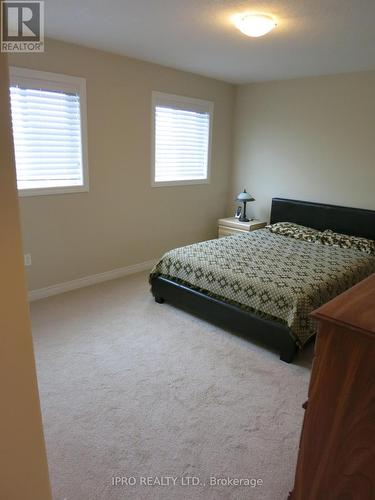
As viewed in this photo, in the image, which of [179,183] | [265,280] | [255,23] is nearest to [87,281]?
[179,183]

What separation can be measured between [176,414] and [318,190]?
3.50m

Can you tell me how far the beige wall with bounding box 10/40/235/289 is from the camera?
3463 millimetres

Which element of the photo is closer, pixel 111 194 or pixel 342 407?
pixel 342 407

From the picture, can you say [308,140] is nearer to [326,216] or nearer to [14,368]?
[326,216]

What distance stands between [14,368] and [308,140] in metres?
4.44

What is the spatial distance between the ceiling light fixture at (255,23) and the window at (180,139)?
181cm

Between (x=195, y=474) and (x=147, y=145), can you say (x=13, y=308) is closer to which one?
(x=195, y=474)

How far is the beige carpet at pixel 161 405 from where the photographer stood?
172 centimetres

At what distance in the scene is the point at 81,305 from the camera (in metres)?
3.51

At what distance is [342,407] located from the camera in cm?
120

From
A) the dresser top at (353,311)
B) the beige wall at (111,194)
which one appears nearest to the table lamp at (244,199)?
the beige wall at (111,194)

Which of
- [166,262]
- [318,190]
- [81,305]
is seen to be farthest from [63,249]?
[318,190]

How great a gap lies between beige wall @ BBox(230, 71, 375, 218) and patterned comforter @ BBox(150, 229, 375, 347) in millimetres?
976

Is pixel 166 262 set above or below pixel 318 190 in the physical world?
below
